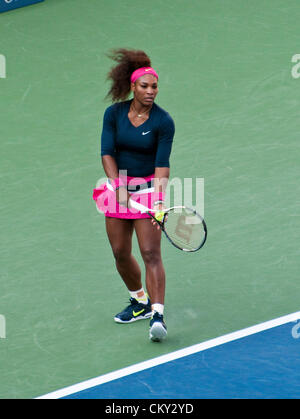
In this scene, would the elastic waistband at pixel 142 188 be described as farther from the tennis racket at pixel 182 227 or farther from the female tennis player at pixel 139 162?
the tennis racket at pixel 182 227

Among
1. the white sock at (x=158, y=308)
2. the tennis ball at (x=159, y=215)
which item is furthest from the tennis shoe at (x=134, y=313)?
the tennis ball at (x=159, y=215)

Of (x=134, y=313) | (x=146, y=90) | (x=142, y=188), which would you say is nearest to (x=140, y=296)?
(x=134, y=313)

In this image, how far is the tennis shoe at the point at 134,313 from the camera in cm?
812

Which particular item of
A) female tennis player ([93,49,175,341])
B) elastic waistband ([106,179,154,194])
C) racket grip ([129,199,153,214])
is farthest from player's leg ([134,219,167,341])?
elastic waistband ([106,179,154,194])

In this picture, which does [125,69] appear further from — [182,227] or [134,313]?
[134,313]

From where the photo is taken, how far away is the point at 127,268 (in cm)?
812

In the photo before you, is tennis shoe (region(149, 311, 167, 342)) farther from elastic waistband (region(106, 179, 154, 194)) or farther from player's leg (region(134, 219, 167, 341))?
elastic waistband (region(106, 179, 154, 194))

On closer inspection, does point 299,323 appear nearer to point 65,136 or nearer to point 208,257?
point 208,257

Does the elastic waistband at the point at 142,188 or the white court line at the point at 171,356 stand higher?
the elastic waistband at the point at 142,188

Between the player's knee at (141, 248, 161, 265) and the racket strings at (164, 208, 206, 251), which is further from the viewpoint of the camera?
the player's knee at (141, 248, 161, 265)

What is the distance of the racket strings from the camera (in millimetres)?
7488

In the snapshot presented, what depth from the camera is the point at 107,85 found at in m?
12.9

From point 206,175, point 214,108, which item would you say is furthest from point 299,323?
point 214,108

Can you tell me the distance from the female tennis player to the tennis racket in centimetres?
11
